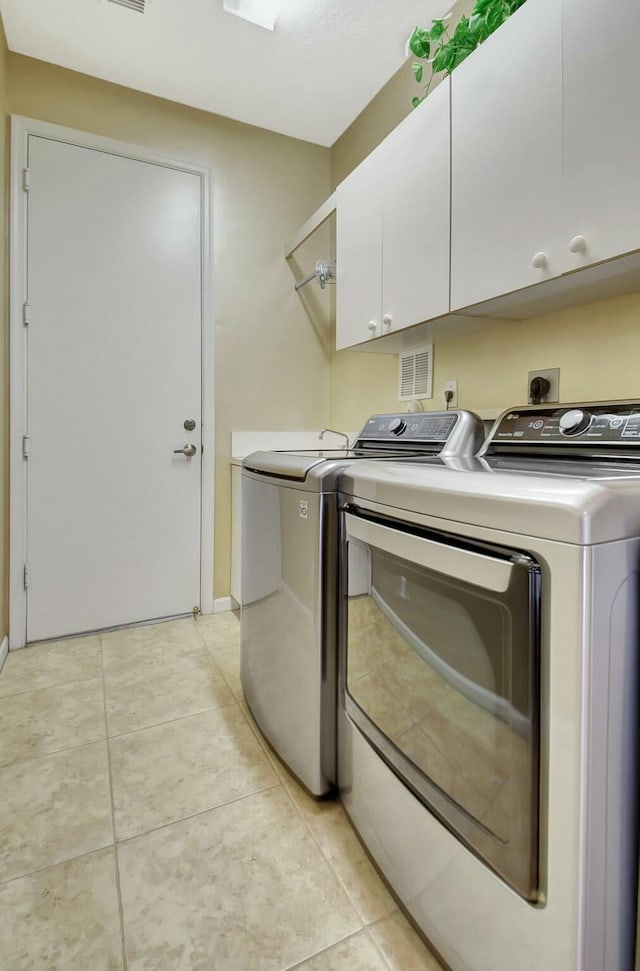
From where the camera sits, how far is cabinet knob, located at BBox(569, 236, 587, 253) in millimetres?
1073

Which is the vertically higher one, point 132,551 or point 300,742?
point 132,551

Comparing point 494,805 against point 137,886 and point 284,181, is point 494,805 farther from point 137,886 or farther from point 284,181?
point 284,181

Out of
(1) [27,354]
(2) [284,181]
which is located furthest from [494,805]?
(2) [284,181]

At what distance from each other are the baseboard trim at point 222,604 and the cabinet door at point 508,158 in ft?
6.54

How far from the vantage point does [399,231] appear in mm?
1710

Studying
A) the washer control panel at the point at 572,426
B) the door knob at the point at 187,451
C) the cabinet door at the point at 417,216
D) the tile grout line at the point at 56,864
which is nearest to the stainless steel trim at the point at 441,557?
the washer control panel at the point at 572,426

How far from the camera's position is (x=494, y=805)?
0.76 m

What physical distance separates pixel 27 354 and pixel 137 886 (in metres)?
2.12

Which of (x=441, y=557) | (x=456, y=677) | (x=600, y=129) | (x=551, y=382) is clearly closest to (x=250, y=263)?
(x=551, y=382)

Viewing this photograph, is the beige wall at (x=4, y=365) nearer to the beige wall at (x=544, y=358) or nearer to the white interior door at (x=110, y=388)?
the white interior door at (x=110, y=388)

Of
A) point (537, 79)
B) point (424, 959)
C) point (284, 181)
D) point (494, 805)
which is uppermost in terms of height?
point (284, 181)

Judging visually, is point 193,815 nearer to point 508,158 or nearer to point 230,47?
point 508,158

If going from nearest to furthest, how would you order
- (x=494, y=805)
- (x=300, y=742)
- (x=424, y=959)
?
(x=494, y=805), (x=424, y=959), (x=300, y=742)

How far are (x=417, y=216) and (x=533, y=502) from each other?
1.32 meters
